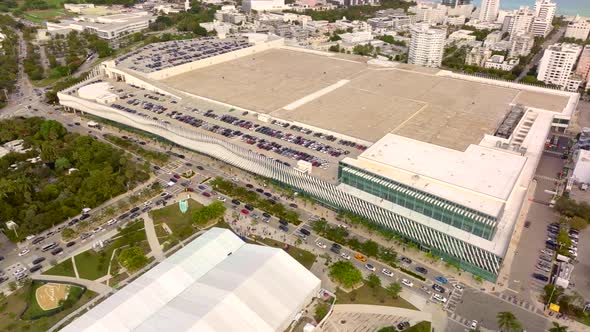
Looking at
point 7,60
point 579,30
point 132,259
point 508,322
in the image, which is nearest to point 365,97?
point 508,322

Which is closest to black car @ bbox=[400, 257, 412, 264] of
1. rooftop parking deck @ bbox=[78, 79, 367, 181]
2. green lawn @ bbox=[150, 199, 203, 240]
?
rooftop parking deck @ bbox=[78, 79, 367, 181]

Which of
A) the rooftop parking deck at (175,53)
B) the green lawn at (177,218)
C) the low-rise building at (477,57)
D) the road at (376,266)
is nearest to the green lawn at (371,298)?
the road at (376,266)

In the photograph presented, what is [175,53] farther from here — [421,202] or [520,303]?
[520,303]

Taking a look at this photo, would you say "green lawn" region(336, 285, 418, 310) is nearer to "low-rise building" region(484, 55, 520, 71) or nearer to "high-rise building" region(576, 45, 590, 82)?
"high-rise building" region(576, 45, 590, 82)

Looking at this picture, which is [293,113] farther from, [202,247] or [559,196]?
[559,196]

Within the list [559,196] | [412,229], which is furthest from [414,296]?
[559,196]

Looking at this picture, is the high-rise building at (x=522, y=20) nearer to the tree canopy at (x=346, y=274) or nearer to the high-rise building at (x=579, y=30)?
the high-rise building at (x=579, y=30)
